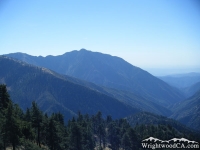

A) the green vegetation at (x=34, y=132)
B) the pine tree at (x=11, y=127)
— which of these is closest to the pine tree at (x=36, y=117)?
the green vegetation at (x=34, y=132)

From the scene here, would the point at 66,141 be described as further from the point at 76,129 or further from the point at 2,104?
the point at 2,104

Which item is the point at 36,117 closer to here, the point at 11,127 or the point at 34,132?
the point at 34,132

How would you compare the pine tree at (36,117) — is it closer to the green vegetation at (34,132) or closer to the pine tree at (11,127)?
the green vegetation at (34,132)

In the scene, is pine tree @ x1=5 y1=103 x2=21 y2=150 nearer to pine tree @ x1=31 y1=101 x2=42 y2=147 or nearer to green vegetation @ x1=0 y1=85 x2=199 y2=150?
green vegetation @ x1=0 y1=85 x2=199 y2=150

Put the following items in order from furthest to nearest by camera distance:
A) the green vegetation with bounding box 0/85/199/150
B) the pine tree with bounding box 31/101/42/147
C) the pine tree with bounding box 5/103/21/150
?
the pine tree with bounding box 31/101/42/147
the green vegetation with bounding box 0/85/199/150
the pine tree with bounding box 5/103/21/150

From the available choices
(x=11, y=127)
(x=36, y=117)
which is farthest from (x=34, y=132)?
(x=11, y=127)

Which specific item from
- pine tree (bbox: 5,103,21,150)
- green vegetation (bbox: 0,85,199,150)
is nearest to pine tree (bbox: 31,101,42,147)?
green vegetation (bbox: 0,85,199,150)

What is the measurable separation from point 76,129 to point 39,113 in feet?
60.3

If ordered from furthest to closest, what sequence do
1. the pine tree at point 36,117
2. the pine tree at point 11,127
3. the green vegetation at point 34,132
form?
1. the pine tree at point 36,117
2. the green vegetation at point 34,132
3. the pine tree at point 11,127

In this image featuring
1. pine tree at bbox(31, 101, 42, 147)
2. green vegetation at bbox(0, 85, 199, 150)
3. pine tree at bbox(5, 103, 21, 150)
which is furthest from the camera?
pine tree at bbox(31, 101, 42, 147)

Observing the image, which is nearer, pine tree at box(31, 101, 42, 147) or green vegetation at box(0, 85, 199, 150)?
green vegetation at box(0, 85, 199, 150)

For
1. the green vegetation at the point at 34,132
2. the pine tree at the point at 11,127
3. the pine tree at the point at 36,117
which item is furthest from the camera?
the pine tree at the point at 36,117

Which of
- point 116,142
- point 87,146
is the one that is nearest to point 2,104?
point 87,146

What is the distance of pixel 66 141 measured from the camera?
67.2 meters
